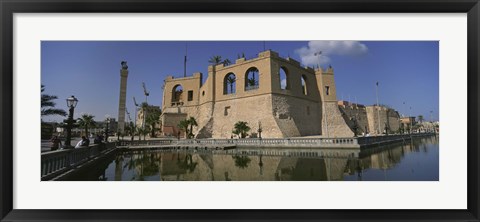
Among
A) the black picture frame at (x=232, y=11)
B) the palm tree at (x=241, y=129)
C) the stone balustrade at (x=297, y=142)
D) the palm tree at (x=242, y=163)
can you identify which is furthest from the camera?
the palm tree at (x=241, y=129)

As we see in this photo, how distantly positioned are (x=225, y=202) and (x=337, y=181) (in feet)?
4.31

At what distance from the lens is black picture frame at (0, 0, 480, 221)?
2850mm

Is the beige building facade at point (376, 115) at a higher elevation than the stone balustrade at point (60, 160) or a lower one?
higher

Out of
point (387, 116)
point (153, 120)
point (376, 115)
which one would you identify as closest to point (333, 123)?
point (376, 115)

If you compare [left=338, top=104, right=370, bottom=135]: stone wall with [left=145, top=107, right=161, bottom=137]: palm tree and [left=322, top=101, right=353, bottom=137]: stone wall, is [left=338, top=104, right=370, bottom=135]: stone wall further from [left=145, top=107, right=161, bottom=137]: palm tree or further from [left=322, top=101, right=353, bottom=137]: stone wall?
[left=145, top=107, right=161, bottom=137]: palm tree

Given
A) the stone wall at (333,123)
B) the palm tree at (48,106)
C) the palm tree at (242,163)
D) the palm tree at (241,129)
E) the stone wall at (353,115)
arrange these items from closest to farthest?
the palm tree at (48,106) → the palm tree at (242,163) → the stone wall at (353,115) → the palm tree at (241,129) → the stone wall at (333,123)

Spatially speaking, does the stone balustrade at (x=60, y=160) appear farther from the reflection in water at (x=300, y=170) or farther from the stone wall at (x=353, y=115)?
Answer: the stone wall at (x=353, y=115)

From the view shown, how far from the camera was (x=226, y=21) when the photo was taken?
311cm

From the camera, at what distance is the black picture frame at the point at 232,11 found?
2850mm

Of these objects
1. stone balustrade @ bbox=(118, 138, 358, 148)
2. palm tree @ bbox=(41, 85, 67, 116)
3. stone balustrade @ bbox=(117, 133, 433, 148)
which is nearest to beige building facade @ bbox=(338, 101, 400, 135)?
stone balustrade @ bbox=(117, 133, 433, 148)

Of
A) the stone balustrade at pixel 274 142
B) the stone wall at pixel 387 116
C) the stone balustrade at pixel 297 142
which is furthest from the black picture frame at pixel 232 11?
the stone balustrade at pixel 274 142

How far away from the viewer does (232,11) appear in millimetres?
3000

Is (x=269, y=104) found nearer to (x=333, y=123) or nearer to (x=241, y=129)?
(x=241, y=129)

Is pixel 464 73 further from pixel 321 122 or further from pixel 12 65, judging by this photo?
pixel 321 122
